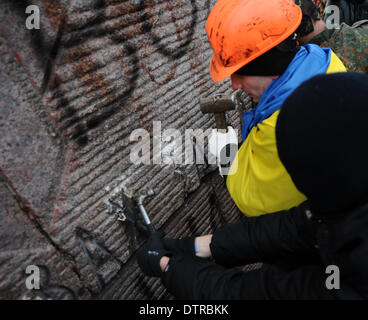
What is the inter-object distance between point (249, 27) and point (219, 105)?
67 cm

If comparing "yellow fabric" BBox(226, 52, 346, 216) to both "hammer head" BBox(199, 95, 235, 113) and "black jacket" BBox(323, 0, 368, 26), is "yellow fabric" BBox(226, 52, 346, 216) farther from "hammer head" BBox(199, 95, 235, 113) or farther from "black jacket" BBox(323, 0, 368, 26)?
"black jacket" BBox(323, 0, 368, 26)

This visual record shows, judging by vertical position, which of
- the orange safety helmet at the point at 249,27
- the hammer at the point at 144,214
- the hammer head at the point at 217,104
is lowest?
the hammer at the point at 144,214

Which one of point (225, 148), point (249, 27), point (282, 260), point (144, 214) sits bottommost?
Result: point (282, 260)

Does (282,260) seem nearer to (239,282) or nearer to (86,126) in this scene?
(239,282)

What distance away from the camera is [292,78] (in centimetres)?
153

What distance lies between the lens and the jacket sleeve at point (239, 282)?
3.76 ft

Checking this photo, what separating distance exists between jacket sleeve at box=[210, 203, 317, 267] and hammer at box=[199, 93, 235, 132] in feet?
2.77

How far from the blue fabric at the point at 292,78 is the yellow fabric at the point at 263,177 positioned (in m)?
0.05

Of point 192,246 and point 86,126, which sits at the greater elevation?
point 86,126

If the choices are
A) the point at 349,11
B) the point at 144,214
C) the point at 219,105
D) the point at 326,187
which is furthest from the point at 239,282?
the point at 349,11

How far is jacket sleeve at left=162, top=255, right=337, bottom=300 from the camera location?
115cm

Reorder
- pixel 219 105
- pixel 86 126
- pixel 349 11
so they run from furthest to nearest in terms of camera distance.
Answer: pixel 349 11
pixel 219 105
pixel 86 126

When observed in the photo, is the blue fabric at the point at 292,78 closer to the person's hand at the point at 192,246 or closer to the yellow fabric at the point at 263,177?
the yellow fabric at the point at 263,177

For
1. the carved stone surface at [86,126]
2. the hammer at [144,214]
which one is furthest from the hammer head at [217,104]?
the hammer at [144,214]
